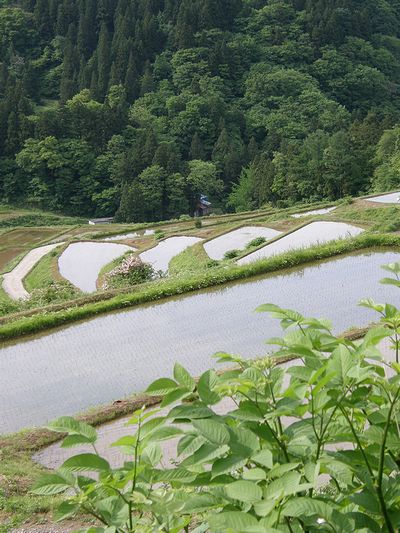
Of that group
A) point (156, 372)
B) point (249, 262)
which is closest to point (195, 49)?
point (249, 262)

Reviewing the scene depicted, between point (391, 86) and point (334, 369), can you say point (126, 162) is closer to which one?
point (391, 86)

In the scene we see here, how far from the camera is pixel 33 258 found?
2745 cm

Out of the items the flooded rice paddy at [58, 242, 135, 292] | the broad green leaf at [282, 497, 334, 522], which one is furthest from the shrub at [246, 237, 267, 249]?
the broad green leaf at [282, 497, 334, 522]

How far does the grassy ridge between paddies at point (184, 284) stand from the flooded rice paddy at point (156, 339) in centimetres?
29

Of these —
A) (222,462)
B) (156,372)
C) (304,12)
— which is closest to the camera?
(222,462)

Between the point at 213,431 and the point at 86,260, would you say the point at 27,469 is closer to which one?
the point at 213,431

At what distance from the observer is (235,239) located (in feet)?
76.1

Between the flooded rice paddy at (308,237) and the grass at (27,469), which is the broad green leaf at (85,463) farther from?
the flooded rice paddy at (308,237)

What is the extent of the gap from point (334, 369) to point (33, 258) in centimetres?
2633

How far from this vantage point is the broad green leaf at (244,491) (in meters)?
1.71

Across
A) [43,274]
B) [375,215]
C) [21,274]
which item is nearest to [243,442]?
[375,215]

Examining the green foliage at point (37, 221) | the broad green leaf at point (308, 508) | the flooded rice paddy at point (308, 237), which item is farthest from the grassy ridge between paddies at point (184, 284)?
the green foliage at point (37, 221)

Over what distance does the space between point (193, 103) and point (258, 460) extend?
62092 millimetres

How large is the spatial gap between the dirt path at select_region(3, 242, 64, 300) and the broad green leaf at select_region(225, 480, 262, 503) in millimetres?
19152
